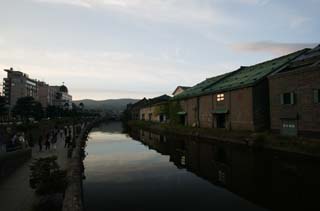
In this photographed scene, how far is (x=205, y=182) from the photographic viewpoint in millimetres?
17078

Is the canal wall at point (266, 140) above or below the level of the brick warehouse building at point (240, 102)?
below

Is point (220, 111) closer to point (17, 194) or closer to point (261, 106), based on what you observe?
point (261, 106)

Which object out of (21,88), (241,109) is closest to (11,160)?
(241,109)

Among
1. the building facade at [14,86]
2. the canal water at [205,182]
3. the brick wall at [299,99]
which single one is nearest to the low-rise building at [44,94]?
the building facade at [14,86]

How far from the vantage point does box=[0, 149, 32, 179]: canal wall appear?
13672 mm

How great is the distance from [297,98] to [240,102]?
343 inches

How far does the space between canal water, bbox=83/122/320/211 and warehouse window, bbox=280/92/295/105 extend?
6.28m

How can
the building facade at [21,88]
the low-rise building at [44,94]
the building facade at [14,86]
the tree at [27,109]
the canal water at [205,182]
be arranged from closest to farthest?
the canal water at [205,182]
the tree at [27,109]
the building facade at [14,86]
the building facade at [21,88]
the low-rise building at [44,94]

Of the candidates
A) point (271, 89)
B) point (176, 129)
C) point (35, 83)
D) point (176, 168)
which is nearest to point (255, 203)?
point (176, 168)

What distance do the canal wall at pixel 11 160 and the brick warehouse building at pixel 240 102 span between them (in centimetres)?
2388

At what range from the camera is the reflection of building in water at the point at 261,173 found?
13.6 metres

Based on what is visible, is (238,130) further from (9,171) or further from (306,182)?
(9,171)

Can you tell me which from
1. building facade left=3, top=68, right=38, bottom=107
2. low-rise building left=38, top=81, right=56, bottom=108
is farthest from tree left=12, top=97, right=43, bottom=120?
low-rise building left=38, top=81, right=56, bottom=108

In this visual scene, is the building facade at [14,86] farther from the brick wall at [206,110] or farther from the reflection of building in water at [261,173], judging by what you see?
the reflection of building in water at [261,173]
